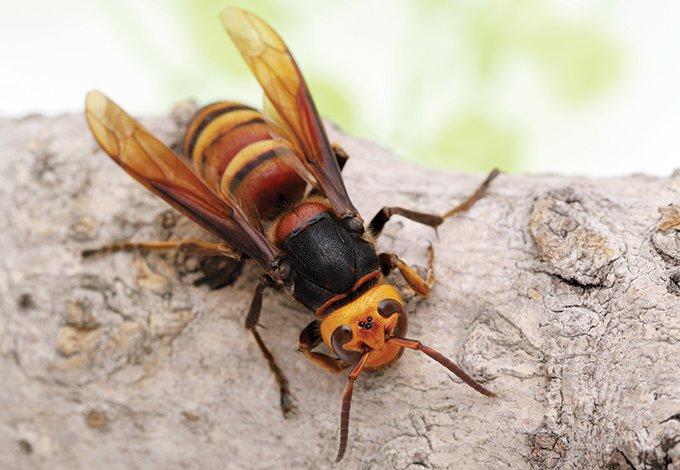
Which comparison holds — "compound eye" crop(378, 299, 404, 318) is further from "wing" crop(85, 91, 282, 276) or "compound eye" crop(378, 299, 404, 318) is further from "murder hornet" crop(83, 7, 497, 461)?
"wing" crop(85, 91, 282, 276)

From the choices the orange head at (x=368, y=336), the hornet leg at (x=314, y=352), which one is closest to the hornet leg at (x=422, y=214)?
the orange head at (x=368, y=336)

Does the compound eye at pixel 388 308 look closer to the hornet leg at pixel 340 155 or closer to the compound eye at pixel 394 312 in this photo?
the compound eye at pixel 394 312

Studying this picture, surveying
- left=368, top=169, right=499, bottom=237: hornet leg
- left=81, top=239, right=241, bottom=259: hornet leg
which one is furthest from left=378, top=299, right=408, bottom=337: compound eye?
left=81, top=239, right=241, bottom=259: hornet leg

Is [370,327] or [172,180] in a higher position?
[172,180]

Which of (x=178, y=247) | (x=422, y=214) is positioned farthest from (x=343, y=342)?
(x=178, y=247)

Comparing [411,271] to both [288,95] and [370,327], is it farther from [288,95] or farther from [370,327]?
[288,95]

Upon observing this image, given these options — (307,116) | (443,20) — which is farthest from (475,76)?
(307,116)
